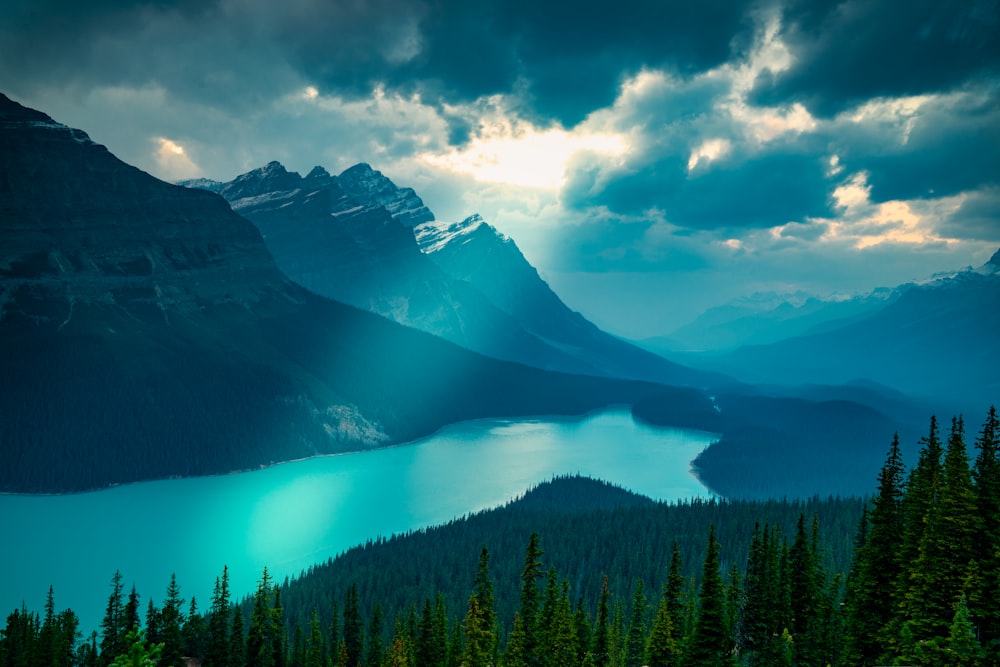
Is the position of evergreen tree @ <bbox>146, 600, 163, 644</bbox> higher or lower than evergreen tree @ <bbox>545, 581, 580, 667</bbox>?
lower

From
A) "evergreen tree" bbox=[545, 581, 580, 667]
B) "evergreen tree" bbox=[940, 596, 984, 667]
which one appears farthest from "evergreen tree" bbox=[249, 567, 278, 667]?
"evergreen tree" bbox=[940, 596, 984, 667]

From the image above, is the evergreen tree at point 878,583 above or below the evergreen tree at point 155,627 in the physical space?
above

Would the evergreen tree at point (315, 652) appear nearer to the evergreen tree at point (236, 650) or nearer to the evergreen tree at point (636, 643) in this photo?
the evergreen tree at point (236, 650)

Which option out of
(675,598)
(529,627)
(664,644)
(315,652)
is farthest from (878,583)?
(315,652)

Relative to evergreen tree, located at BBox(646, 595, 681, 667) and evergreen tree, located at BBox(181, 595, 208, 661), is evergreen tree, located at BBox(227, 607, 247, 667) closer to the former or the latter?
evergreen tree, located at BBox(181, 595, 208, 661)

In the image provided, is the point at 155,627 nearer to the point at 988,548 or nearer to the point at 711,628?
the point at 711,628

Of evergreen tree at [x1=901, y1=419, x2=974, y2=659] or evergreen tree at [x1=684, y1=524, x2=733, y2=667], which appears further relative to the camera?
evergreen tree at [x1=684, y1=524, x2=733, y2=667]

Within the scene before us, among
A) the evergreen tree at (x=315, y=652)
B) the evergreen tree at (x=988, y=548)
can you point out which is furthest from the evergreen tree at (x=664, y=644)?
the evergreen tree at (x=315, y=652)
